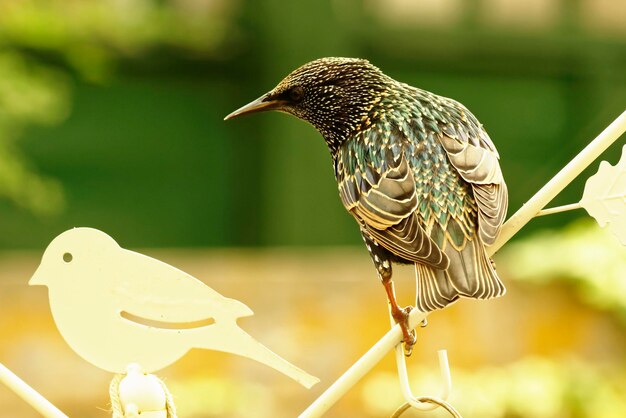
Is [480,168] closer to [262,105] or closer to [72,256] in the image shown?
[262,105]

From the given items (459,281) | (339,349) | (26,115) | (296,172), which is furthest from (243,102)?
(459,281)

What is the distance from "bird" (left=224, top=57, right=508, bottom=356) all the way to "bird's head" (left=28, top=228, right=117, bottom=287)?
0.35 meters

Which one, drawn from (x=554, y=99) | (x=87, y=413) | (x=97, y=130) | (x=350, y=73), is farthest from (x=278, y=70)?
(x=350, y=73)

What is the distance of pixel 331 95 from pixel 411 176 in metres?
0.24

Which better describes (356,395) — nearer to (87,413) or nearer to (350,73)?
(87,413)

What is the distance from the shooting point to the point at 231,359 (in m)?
5.01

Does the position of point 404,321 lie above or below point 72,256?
below

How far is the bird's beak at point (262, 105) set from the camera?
1748 millimetres

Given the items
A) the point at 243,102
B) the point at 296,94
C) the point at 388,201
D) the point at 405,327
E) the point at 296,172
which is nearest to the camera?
the point at 405,327

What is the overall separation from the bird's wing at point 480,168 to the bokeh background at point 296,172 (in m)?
3.25

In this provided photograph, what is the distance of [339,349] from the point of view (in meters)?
5.10

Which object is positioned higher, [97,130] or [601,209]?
[601,209]

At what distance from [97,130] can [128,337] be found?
16.3 ft

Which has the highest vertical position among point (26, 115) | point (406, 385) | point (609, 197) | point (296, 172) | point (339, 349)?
point (609, 197)
